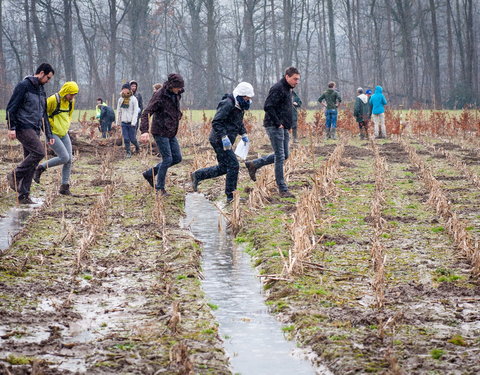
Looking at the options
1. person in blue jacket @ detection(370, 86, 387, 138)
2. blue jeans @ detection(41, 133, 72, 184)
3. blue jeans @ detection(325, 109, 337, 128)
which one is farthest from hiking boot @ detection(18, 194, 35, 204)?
blue jeans @ detection(325, 109, 337, 128)

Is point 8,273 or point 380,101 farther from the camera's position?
point 380,101

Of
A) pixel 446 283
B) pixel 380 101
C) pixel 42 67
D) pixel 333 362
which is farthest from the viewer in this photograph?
pixel 380 101

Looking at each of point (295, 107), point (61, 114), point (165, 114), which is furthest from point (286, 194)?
point (295, 107)

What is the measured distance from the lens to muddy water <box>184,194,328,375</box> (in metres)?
4.83

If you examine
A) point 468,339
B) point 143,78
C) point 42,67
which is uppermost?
point 143,78

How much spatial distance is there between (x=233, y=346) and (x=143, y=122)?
6.56 meters

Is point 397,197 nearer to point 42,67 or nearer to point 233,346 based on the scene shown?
point 42,67

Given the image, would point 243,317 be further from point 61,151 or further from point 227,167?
point 61,151

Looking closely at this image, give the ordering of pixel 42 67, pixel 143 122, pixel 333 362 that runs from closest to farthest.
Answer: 1. pixel 333 362
2. pixel 42 67
3. pixel 143 122

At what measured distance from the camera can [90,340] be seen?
5074 mm

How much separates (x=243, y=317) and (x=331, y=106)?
19.8 meters

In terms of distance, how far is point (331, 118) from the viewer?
83.9ft

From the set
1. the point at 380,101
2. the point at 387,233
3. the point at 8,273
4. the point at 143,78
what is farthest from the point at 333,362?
the point at 143,78

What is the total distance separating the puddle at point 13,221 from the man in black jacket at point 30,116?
0.33 metres
